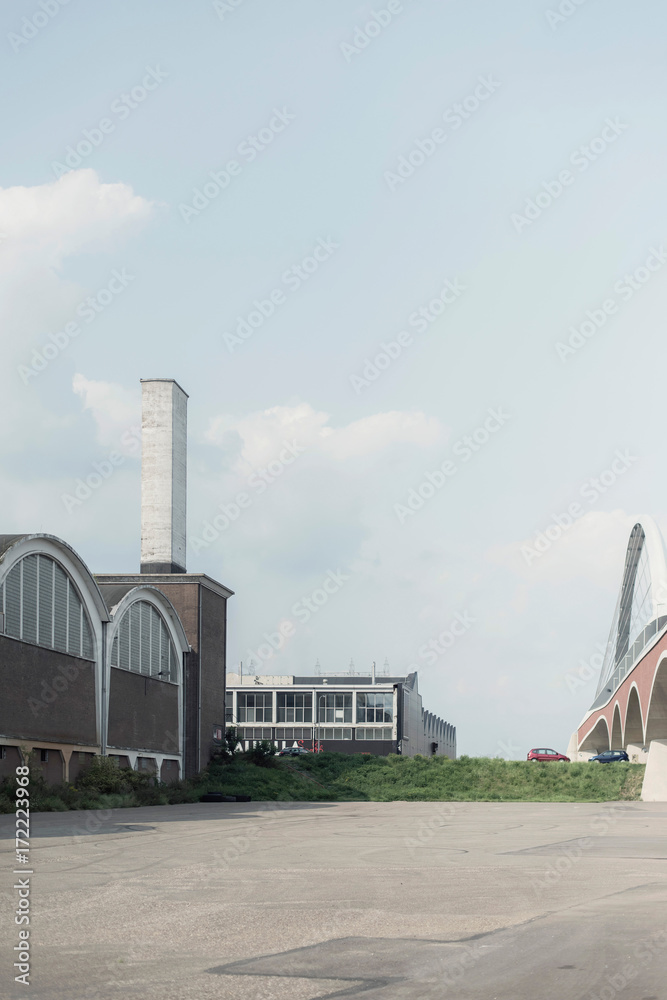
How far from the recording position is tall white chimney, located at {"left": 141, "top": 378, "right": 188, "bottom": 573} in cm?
5222

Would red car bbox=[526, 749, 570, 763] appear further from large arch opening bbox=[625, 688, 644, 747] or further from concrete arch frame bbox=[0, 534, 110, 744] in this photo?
concrete arch frame bbox=[0, 534, 110, 744]

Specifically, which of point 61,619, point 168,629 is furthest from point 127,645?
point 61,619

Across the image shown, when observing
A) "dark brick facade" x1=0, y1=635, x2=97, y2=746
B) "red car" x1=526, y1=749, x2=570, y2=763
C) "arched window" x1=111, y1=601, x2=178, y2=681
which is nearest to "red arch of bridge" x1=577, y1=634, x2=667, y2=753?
"red car" x1=526, y1=749, x2=570, y2=763

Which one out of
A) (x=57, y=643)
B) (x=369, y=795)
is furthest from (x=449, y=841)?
(x=369, y=795)

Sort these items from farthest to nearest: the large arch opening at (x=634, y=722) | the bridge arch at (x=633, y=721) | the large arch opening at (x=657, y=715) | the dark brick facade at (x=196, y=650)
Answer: the large arch opening at (x=634, y=722) < the bridge arch at (x=633, y=721) < the large arch opening at (x=657, y=715) < the dark brick facade at (x=196, y=650)

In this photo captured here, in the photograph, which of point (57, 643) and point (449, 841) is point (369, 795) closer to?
point (57, 643)

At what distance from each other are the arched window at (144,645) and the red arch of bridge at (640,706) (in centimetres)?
2297

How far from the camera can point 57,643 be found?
37.2m

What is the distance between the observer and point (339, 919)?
969 cm

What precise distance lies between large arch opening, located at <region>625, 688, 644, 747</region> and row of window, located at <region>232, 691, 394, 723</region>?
43150 millimetres

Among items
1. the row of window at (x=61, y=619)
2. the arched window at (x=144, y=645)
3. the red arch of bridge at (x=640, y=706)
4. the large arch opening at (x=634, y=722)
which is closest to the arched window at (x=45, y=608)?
the row of window at (x=61, y=619)

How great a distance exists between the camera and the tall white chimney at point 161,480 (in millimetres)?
52219

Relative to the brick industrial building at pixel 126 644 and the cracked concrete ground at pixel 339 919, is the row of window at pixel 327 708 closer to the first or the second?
the brick industrial building at pixel 126 644

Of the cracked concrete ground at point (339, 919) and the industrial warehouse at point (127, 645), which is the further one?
the industrial warehouse at point (127, 645)
